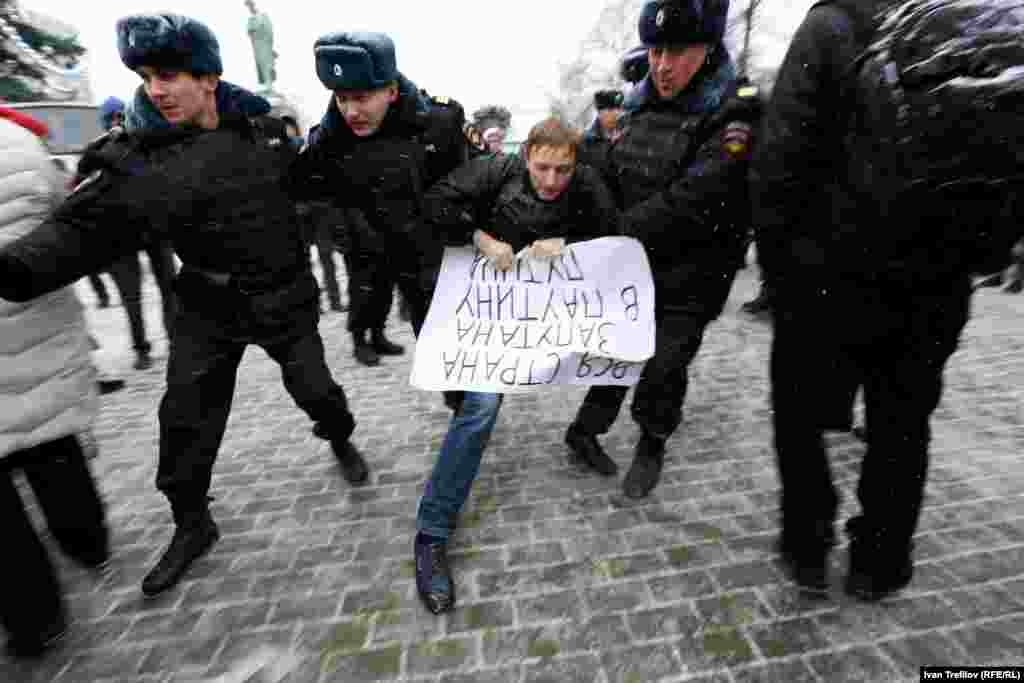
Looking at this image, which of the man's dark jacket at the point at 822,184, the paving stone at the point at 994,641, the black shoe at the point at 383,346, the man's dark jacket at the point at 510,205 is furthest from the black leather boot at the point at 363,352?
the paving stone at the point at 994,641

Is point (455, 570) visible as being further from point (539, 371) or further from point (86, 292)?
point (86, 292)

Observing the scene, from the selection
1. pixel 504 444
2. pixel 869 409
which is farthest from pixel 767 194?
pixel 504 444

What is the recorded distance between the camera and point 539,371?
8.60ft

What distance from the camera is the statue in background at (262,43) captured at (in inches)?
460

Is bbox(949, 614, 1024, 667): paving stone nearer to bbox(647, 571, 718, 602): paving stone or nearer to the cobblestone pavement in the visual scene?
the cobblestone pavement

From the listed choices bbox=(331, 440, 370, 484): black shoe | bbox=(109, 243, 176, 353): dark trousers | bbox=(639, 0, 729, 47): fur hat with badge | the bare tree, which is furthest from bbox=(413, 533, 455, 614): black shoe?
the bare tree

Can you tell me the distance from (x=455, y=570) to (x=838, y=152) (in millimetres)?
2112

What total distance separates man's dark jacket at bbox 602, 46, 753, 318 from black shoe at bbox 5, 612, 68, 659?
9.20 feet

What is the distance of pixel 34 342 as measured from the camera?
2.09 metres

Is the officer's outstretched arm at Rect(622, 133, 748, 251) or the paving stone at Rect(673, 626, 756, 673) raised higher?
the officer's outstretched arm at Rect(622, 133, 748, 251)

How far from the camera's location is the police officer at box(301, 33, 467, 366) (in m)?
2.53

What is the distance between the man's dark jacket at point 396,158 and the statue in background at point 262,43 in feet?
36.0

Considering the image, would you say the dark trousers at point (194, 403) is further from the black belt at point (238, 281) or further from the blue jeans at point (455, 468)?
the blue jeans at point (455, 468)

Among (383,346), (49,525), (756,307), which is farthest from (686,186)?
(756,307)
